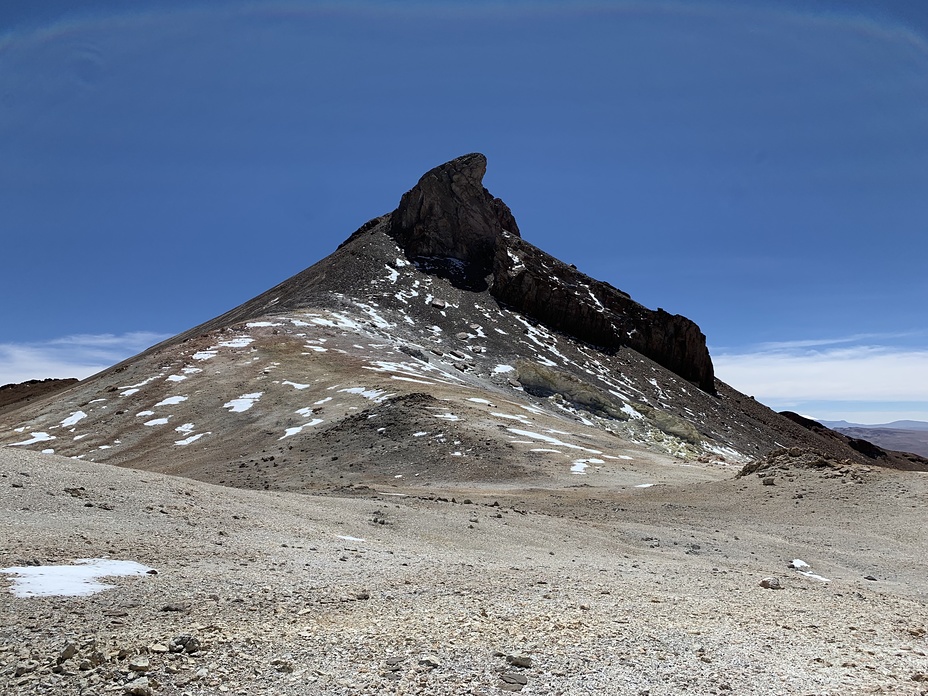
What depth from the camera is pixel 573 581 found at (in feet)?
32.7

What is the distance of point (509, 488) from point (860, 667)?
56.2 feet

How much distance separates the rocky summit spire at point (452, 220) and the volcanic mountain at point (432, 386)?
27 cm

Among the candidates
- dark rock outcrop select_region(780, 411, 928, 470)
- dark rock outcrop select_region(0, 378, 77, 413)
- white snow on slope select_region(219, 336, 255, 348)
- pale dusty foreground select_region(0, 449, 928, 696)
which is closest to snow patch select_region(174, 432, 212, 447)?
white snow on slope select_region(219, 336, 255, 348)

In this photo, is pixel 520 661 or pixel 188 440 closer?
pixel 520 661

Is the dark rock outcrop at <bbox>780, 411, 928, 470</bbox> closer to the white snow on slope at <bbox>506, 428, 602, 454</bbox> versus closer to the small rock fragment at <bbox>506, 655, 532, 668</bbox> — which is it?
the white snow on slope at <bbox>506, 428, 602, 454</bbox>

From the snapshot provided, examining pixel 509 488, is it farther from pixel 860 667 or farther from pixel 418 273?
pixel 418 273

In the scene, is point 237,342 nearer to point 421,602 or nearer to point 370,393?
point 370,393

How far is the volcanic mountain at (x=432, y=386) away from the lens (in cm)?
2917

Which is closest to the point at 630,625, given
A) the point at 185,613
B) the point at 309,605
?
the point at 309,605

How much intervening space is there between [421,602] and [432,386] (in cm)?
3379

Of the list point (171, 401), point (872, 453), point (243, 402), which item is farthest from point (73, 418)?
point (872, 453)

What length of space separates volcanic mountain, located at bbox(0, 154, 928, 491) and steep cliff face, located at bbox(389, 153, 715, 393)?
12.3 inches

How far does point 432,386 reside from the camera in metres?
41.8

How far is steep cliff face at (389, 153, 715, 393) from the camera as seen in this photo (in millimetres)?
91562
